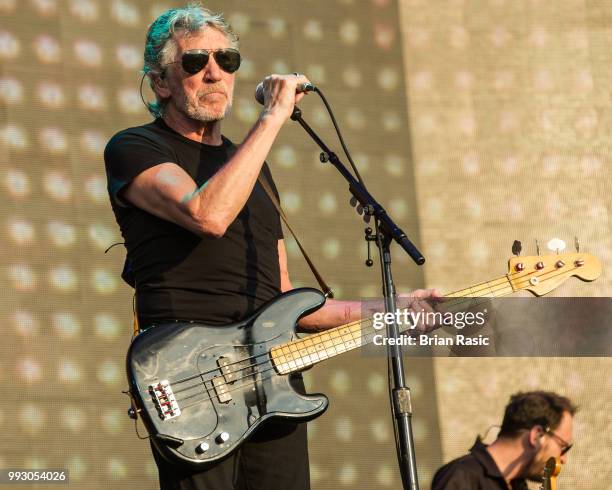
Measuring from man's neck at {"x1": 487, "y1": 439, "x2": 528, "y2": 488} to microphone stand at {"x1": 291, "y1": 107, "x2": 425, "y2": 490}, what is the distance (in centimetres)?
49

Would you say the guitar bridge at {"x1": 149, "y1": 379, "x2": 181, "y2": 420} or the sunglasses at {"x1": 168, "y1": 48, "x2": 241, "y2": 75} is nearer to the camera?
the guitar bridge at {"x1": 149, "y1": 379, "x2": 181, "y2": 420}

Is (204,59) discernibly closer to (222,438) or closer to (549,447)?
(222,438)

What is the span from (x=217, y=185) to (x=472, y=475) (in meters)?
0.96

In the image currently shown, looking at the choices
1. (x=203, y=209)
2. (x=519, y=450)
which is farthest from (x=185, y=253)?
(x=519, y=450)

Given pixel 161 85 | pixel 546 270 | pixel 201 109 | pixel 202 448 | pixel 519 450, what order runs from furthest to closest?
1. pixel 546 270
2. pixel 519 450
3. pixel 161 85
4. pixel 201 109
5. pixel 202 448

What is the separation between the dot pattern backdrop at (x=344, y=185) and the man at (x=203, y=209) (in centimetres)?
184

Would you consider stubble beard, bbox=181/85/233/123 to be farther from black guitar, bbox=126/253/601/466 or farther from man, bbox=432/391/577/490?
man, bbox=432/391/577/490

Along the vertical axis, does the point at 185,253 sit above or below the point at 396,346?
above

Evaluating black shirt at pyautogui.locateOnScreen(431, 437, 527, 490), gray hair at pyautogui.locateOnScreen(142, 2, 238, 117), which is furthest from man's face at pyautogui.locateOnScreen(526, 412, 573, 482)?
gray hair at pyautogui.locateOnScreen(142, 2, 238, 117)

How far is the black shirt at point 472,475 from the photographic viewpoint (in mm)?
2682

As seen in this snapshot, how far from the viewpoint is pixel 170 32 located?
266cm

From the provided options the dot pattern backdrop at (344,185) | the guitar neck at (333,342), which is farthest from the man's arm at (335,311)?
the dot pattern backdrop at (344,185)

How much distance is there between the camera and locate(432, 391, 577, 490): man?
2.71 metres

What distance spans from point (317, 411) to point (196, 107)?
744mm
